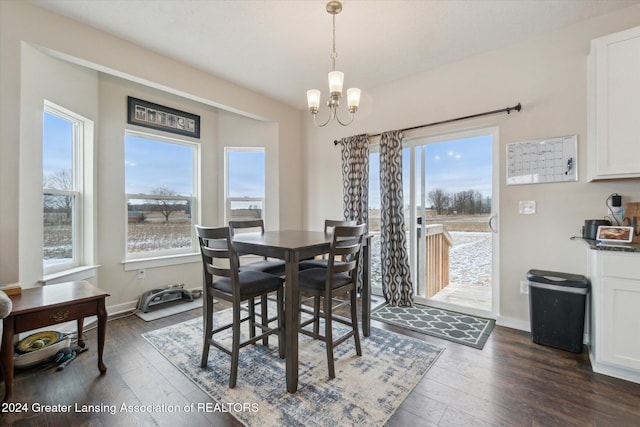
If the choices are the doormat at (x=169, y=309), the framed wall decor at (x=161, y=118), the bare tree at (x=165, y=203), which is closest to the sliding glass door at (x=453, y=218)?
the doormat at (x=169, y=309)

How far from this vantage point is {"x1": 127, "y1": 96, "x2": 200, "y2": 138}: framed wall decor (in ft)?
10.8

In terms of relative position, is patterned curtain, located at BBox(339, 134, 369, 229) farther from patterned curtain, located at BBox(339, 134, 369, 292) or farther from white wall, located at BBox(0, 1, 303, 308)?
white wall, located at BBox(0, 1, 303, 308)

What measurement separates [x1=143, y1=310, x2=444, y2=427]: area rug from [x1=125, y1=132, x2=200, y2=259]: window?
4.46 feet

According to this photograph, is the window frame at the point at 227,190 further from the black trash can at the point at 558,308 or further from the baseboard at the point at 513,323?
the black trash can at the point at 558,308

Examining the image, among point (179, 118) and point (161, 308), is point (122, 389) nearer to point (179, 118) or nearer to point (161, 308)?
point (161, 308)

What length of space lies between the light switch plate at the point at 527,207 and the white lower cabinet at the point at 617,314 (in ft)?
2.46

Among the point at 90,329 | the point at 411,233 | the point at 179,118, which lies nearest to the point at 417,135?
the point at 411,233

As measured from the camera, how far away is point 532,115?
2.65 m

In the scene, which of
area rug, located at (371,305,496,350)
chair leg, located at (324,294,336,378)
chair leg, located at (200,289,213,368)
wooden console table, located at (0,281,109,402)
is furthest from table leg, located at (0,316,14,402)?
area rug, located at (371,305,496,350)

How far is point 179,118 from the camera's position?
370cm

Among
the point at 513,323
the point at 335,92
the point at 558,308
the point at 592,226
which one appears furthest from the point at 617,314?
the point at 335,92

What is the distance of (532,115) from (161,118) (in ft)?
13.5

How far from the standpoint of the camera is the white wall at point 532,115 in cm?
241

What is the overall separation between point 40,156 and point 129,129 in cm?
106
